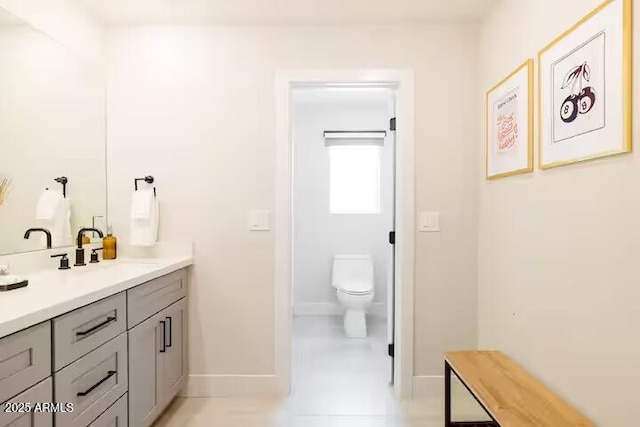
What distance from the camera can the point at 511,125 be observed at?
2.00m

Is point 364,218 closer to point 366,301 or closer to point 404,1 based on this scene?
point 366,301

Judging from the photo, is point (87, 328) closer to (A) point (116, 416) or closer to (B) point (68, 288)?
(B) point (68, 288)

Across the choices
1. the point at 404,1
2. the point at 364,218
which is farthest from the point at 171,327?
the point at 364,218

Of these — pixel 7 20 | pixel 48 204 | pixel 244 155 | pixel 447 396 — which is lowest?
pixel 447 396

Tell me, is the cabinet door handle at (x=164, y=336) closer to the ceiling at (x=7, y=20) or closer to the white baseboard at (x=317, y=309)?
the ceiling at (x=7, y=20)

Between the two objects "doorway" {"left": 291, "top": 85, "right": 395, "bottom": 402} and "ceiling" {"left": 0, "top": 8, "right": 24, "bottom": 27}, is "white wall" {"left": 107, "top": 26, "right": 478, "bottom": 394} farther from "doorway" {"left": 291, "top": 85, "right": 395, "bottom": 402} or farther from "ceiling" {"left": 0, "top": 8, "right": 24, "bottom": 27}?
"doorway" {"left": 291, "top": 85, "right": 395, "bottom": 402}

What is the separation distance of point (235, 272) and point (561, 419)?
1826mm

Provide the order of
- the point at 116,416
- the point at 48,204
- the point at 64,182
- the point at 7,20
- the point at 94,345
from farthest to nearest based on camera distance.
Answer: the point at 64,182 < the point at 48,204 < the point at 7,20 < the point at 116,416 < the point at 94,345

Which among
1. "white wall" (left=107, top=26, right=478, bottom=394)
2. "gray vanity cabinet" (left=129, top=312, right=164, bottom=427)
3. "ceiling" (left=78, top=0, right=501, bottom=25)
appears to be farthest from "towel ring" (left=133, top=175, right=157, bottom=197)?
"ceiling" (left=78, top=0, right=501, bottom=25)

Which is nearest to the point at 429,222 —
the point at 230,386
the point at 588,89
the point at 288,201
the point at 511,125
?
the point at 511,125

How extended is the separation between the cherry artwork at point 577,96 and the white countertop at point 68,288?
1.87 meters

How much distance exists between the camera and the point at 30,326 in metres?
1.16

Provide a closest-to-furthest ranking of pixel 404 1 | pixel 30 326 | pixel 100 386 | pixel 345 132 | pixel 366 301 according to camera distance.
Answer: pixel 30 326 < pixel 100 386 < pixel 404 1 < pixel 366 301 < pixel 345 132

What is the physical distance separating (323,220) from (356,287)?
92cm
